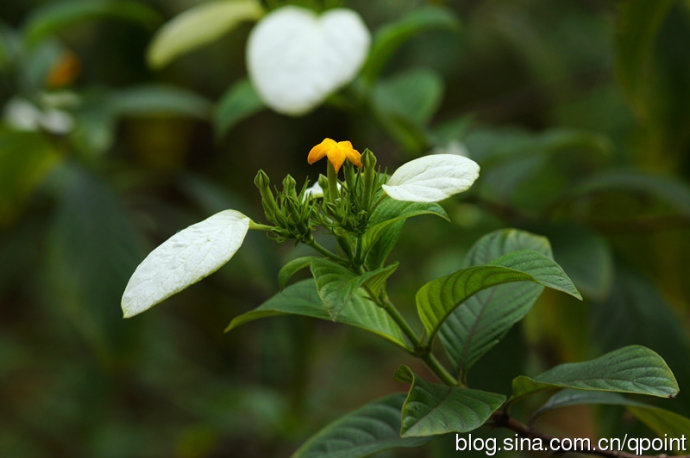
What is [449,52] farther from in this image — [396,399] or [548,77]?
[396,399]

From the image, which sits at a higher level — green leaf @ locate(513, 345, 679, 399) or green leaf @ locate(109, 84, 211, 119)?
green leaf @ locate(109, 84, 211, 119)

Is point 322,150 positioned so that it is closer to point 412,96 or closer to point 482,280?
point 482,280

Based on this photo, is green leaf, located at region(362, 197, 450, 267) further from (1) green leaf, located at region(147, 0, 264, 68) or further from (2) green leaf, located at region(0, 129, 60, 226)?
(2) green leaf, located at region(0, 129, 60, 226)

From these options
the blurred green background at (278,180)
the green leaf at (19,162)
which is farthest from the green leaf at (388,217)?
the green leaf at (19,162)

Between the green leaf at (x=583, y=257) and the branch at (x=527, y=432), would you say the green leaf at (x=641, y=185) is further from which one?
the branch at (x=527, y=432)

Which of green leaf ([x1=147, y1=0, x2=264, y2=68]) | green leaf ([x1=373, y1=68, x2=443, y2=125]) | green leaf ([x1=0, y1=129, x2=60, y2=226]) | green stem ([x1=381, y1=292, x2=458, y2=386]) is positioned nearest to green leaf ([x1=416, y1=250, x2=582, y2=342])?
green stem ([x1=381, y1=292, x2=458, y2=386])

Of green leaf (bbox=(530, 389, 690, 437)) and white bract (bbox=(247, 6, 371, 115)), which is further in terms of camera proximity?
white bract (bbox=(247, 6, 371, 115))

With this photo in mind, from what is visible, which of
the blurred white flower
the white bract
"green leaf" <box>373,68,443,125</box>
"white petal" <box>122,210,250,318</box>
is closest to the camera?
"white petal" <box>122,210,250,318</box>

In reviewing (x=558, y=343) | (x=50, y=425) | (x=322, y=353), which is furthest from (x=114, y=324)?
(x=50, y=425)
